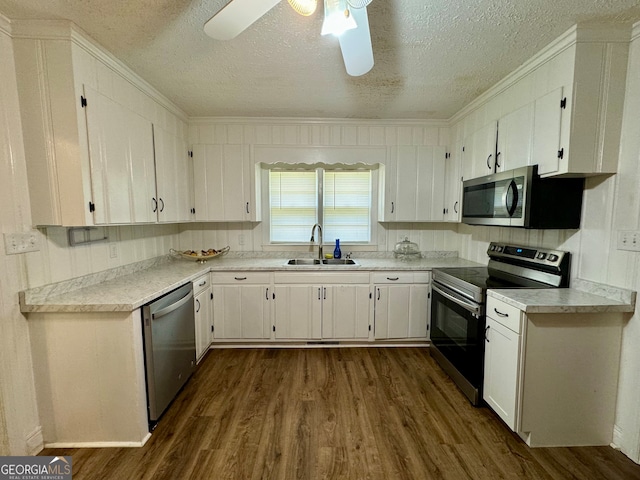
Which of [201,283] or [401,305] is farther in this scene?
[401,305]

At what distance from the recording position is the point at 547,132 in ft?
5.85

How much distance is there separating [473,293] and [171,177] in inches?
109

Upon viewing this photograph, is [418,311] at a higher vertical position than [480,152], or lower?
lower

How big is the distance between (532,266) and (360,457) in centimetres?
180

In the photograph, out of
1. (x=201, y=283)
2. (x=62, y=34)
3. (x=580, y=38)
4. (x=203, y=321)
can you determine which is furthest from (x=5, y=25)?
(x=580, y=38)

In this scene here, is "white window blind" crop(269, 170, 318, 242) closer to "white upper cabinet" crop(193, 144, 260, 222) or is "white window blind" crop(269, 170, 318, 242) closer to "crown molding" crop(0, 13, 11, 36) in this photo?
"white upper cabinet" crop(193, 144, 260, 222)

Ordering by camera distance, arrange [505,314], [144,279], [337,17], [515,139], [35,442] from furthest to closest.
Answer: [144,279] → [515,139] → [505,314] → [35,442] → [337,17]

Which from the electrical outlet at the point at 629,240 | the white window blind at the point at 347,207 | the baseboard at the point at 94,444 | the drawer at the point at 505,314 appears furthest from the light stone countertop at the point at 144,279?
the electrical outlet at the point at 629,240

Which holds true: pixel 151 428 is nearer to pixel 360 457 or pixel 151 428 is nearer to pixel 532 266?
pixel 360 457

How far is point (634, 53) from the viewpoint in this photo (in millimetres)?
1582

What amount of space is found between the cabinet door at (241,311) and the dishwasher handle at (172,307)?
51 centimetres

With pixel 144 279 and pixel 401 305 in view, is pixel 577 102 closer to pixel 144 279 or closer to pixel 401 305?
pixel 401 305

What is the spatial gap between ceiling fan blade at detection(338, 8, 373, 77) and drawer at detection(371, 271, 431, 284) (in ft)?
6.01

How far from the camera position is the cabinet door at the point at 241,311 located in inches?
111
